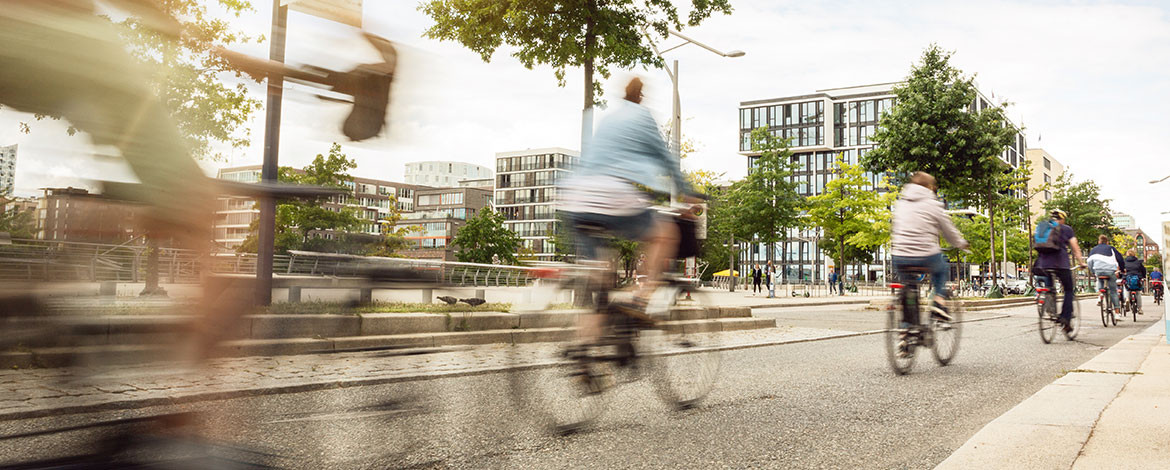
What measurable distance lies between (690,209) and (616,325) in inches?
32.8

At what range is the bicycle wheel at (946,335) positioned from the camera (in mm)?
6316

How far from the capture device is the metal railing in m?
1.22

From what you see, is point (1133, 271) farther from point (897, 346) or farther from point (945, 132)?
point (897, 346)

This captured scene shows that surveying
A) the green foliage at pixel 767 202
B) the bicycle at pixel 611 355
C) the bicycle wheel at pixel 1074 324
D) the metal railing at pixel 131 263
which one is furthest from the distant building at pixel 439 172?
the green foliage at pixel 767 202

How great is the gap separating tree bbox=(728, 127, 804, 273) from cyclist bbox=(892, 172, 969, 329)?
31.0 m

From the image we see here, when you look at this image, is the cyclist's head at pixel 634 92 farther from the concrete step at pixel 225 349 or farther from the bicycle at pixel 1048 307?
the bicycle at pixel 1048 307

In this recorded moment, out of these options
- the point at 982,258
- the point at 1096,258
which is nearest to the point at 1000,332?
the point at 1096,258

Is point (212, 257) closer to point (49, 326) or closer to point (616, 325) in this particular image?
→ point (49, 326)

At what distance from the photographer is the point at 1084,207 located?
4544cm

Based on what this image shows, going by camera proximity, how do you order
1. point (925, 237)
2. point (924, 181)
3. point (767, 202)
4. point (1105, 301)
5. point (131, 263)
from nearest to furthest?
point (131, 263) → point (925, 237) → point (924, 181) → point (1105, 301) → point (767, 202)

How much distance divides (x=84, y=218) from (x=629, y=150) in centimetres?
294

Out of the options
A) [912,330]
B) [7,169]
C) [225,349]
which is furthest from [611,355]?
[912,330]

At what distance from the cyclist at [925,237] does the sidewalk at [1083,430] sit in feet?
4.15

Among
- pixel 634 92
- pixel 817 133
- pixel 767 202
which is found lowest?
pixel 634 92
